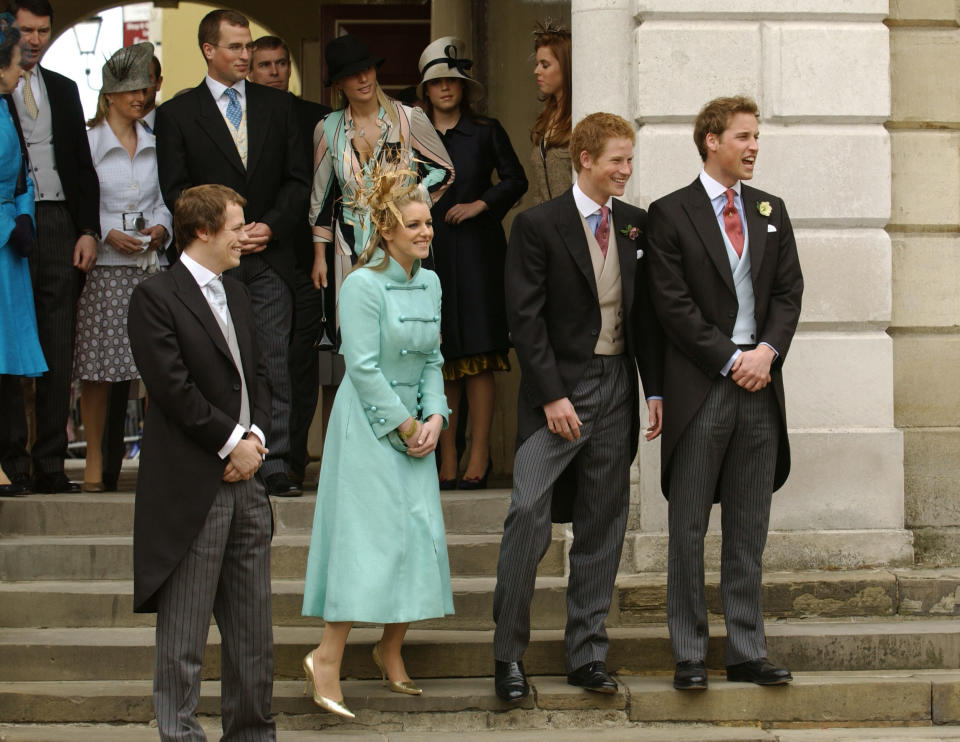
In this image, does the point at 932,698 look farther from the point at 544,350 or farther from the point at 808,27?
the point at 808,27

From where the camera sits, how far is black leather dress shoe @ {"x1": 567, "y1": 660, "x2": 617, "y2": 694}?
211 inches

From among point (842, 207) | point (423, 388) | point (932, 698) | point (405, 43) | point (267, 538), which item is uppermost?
point (405, 43)

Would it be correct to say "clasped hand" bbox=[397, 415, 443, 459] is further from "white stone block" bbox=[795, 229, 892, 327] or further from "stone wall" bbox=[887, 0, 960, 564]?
"stone wall" bbox=[887, 0, 960, 564]

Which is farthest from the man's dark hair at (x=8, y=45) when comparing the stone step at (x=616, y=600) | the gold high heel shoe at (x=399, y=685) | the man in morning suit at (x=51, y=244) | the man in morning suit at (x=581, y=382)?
the gold high heel shoe at (x=399, y=685)

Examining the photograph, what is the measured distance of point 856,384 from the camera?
21.3 feet

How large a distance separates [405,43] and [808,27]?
3.85 meters

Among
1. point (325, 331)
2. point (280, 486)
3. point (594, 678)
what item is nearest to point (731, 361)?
point (594, 678)

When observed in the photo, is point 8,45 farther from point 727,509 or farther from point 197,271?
point 727,509

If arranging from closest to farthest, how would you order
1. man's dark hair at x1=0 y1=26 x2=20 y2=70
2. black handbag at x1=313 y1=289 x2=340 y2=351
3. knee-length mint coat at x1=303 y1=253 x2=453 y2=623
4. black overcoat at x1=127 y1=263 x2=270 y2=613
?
black overcoat at x1=127 y1=263 x2=270 y2=613 → knee-length mint coat at x1=303 y1=253 x2=453 y2=623 → man's dark hair at x1=0 y1=26 x2=20 y2=70 → black handbag at x1=313 y1=289 x2=340 y2=351

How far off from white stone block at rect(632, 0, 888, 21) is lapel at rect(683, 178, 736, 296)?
1.27 meters

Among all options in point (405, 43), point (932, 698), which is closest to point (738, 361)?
point (932, 698)

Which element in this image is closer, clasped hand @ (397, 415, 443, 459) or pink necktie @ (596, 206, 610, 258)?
clasped hand @ (397, 415, 443, 459)

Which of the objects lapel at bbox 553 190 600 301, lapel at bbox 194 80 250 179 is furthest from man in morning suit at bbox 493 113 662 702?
lapel at bbox 194 80 250 179

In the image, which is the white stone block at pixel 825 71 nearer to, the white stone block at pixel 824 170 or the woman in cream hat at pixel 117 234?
the white stone block at pixel 824 170
